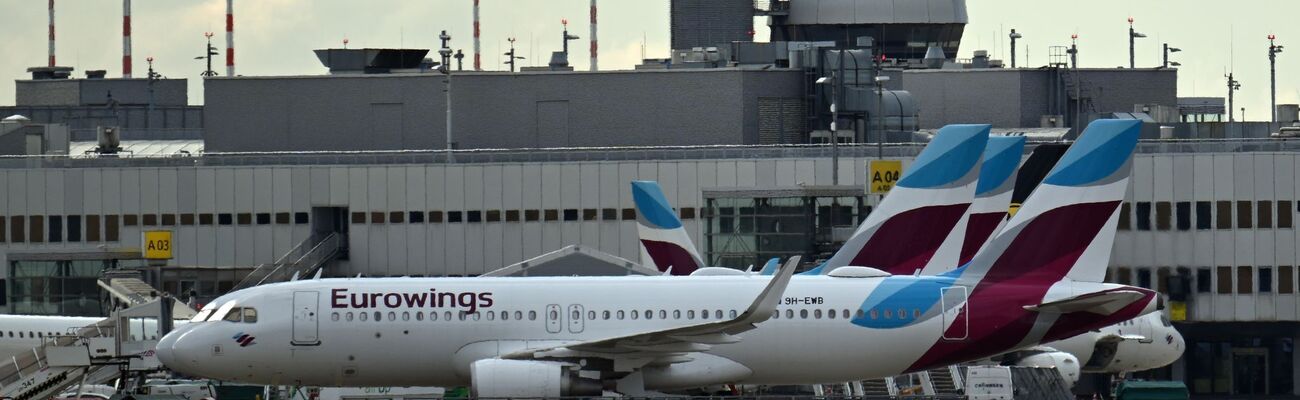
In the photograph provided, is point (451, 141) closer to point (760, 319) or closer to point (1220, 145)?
point (1220, 145)

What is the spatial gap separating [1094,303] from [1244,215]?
38.6 m

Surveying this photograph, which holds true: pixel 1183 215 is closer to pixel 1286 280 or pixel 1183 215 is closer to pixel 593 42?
pixel 1286 280

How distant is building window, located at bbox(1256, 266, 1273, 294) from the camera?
89.4 m

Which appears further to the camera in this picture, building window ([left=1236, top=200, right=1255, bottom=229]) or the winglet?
building window ([left=1236, top=200, right=1255, bottom=229])

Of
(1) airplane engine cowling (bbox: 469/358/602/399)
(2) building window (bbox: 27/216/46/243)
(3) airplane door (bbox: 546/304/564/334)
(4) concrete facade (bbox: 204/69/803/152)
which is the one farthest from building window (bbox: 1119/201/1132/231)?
(2) building window (bbox: 27/216/46/243)

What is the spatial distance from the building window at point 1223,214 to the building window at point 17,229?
47636 millimetres

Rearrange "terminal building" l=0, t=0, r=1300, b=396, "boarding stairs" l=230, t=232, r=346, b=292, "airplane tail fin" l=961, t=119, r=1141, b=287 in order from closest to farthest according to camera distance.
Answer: "airplane tail fin" l=961, t=119, r=1141, b=287, "terminal building" l=0, t=0, r=1300, b=396, "boarding stairs" l=230, t=232, r=346, b=292

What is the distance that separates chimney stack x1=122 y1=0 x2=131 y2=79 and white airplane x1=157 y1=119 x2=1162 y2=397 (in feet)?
287

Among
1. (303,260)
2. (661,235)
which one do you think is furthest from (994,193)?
(303,260)

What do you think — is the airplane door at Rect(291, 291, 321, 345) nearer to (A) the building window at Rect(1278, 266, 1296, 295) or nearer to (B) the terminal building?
(B) the terminal building

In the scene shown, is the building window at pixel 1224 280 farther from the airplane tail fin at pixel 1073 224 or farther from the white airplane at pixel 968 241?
the airplane tail fin at pixel 1073 224

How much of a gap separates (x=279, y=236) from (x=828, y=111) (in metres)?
26.7

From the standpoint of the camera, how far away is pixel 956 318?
176 feet

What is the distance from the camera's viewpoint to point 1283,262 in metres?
89.2
